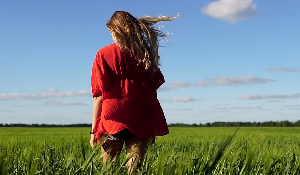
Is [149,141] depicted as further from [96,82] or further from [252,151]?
[252,151]

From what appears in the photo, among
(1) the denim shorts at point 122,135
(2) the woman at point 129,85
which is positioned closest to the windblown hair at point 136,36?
(2) the woman at point 129,85

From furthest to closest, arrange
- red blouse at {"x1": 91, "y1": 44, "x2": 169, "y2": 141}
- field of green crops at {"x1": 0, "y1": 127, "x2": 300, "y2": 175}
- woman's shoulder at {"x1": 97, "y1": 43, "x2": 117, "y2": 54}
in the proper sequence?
woman's shoulder at {"x1": 97, "y1": 43, "x2": 117, "y2": 54} → red blouse at {"x1": 91, "y1": 44, "x2": 169, "y2": 141} → field of green crops at {"x1": 0, "y1": 127, "x2": 300, "y2": 175}

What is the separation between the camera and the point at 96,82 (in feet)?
11.6

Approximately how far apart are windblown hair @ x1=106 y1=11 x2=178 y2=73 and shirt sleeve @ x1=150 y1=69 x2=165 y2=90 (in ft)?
0.30

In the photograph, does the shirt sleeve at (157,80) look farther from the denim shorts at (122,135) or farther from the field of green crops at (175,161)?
the field of green crops at (175,161)

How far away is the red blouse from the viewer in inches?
131

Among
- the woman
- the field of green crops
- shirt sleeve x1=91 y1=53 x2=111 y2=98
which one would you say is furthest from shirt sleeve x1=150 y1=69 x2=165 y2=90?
the field of green crops

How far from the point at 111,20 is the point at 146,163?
4.24ft

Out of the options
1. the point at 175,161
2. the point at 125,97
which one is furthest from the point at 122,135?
the point at 175,161

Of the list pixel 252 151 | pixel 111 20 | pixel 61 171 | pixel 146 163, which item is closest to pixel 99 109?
pixel 111 20

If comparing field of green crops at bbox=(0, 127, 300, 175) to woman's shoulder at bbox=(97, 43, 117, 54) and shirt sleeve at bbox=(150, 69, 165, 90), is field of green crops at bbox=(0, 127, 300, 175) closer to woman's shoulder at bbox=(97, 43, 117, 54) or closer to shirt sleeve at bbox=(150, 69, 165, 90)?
shirt sleeve at bbox=(150, 69, 165, 90)

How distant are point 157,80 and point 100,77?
49 cm

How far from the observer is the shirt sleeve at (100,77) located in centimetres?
340

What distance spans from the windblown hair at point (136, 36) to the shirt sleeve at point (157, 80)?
9cm
